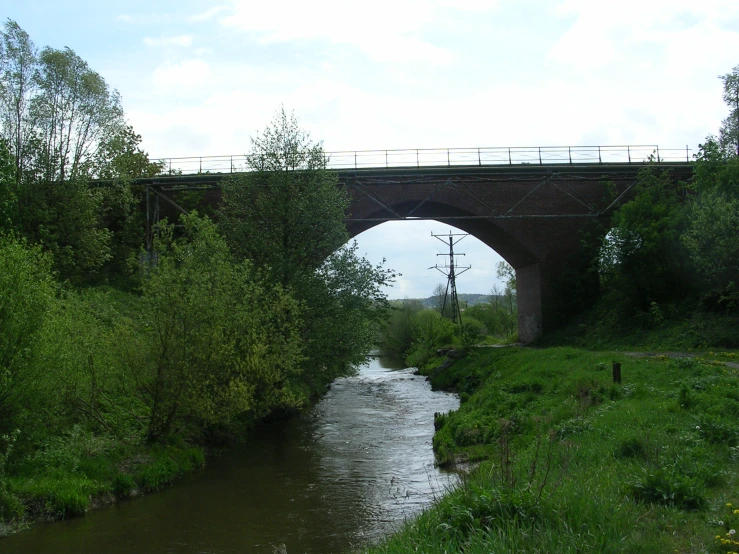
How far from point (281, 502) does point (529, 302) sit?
2512 centimetres

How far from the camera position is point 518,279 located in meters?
38.2

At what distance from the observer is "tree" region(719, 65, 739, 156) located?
3064cm

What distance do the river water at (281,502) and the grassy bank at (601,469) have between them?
35.5 inches

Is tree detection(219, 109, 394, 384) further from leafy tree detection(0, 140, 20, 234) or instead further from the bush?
the bush

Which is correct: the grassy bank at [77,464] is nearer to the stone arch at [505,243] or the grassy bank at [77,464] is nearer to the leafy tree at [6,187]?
the leafy tree at [6,187]

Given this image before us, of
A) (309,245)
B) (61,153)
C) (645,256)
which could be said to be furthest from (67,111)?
(645,256)

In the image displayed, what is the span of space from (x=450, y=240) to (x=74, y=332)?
120 ft

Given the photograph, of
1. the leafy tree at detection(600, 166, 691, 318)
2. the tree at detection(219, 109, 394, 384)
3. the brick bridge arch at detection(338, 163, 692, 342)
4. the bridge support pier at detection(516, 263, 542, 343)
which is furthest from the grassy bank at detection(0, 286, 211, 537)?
the bridge support pier at detection(516, 263, 542, 343)

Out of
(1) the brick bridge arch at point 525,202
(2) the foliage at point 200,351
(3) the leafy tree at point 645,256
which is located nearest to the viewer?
(2) the foliage at point 200,351

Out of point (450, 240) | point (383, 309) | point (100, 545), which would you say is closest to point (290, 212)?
point (383, 309)

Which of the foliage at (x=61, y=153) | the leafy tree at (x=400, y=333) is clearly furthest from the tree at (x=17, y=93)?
the leafy tree at (x=400, y=333)

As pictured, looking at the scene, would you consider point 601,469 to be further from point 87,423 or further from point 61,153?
point 61,153

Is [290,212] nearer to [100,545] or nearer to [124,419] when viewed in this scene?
[124,419]

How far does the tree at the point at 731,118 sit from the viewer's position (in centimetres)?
3064
